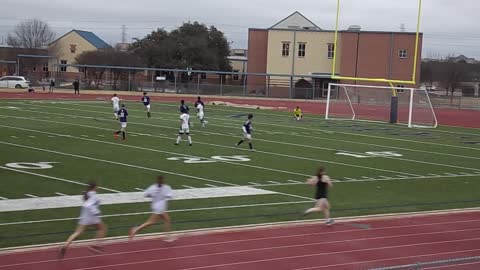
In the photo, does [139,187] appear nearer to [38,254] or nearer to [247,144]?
[38,254]

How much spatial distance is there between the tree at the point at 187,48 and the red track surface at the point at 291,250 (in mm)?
76472

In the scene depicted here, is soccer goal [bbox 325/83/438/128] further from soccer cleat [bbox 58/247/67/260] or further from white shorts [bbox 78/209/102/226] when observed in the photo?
soccer cleat [bbox 58/247/67/260]

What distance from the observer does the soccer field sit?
576 inches

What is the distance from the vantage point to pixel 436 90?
327 ft

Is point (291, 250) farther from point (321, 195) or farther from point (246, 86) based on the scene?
point (246, 86)

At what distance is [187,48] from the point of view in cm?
9056

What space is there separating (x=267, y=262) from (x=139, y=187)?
273 inches

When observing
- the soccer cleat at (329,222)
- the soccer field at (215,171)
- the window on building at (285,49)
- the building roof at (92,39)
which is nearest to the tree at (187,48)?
the building roof at (92,39)

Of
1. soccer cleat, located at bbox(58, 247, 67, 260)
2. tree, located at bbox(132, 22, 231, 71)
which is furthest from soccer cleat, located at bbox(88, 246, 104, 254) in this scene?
tree, located at bbox(132, 22, 231, 71)

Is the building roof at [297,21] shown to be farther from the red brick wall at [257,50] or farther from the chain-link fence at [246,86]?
the chain-link fence at [246,86]

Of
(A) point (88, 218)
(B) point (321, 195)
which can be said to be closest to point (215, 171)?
(B) point (321, 195)

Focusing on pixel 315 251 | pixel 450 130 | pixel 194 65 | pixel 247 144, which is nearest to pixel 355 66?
pixel 194 65

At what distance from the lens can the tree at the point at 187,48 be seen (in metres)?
90.8

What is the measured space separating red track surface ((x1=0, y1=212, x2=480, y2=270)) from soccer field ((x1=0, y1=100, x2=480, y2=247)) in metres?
1.01
